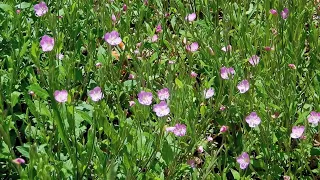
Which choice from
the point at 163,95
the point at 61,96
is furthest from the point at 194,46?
the point at 61,96

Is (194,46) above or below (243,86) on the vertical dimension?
above

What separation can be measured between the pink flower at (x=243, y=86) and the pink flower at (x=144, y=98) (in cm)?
38

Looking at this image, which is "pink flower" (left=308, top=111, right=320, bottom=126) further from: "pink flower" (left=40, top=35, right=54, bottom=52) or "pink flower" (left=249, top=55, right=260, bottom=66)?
"pink flower" (left=40, top=35, right=54, bottom=52)

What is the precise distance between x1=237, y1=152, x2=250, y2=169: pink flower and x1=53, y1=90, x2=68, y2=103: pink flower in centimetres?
62

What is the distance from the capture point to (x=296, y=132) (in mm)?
2145

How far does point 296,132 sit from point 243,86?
11.3 inches

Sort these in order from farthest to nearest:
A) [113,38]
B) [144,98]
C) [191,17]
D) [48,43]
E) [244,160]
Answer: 1. [191,17]
2. [113,38]
3. [48,43]
4. [144,98]
5. [244,160]

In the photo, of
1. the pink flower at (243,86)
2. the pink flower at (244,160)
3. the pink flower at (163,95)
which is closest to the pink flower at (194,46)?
the pink flower at (243,86)

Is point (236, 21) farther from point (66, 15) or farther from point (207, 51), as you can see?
point (66, 15)

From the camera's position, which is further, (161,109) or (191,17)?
(191,17)

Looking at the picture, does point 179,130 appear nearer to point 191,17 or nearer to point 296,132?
point 296,132

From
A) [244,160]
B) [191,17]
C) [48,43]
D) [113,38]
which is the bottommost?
[244,160]

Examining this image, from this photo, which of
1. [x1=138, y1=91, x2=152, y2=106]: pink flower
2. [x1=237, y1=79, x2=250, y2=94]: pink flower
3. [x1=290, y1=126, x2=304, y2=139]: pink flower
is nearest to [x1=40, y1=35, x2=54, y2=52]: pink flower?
[x1=138, y1=91, x2=152, y2=106]: pink flower

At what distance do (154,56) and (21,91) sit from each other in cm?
58
